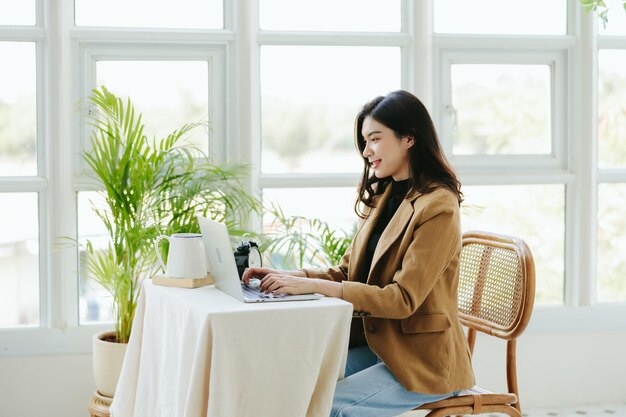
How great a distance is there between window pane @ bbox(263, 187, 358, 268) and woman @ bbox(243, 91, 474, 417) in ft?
3.54

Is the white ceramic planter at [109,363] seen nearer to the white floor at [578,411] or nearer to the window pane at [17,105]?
the window pane at [17,105]

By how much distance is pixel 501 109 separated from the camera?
382cm

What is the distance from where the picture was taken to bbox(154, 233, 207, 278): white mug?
251 centimetres

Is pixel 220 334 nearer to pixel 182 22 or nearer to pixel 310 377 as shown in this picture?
pixel 310 377

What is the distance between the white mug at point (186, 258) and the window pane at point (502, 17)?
1693 mm

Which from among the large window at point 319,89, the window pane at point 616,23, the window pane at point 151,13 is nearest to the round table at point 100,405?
the large window at point 319,89

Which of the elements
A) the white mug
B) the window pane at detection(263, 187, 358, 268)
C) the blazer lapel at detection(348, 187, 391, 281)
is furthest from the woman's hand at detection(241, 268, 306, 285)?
the window pane at detection(263, 187, 358, 268)

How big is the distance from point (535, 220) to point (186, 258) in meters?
1.93

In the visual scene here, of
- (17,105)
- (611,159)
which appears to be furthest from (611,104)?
(17,105)

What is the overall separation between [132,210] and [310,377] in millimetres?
1341

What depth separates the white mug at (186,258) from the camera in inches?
98.7

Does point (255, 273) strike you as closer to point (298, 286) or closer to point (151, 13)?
point (298, 286)

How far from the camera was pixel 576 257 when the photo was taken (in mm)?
3857

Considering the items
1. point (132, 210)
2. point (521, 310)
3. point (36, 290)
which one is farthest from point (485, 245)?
point (36, 290)
